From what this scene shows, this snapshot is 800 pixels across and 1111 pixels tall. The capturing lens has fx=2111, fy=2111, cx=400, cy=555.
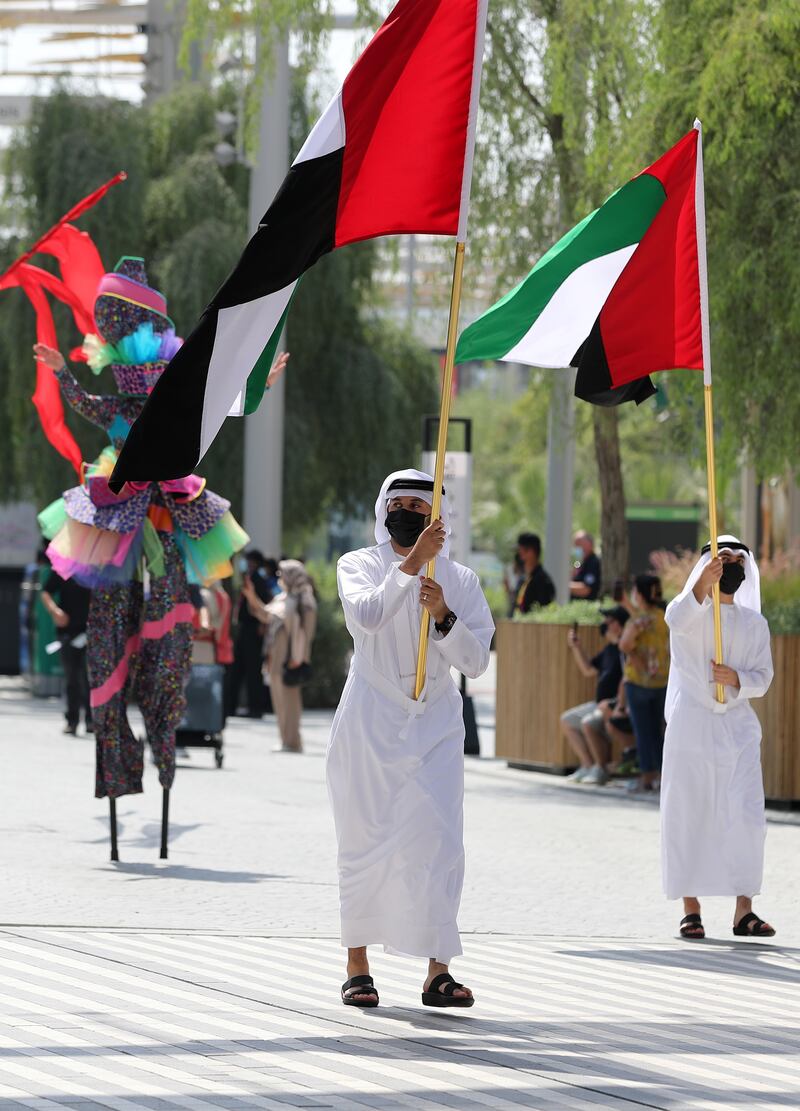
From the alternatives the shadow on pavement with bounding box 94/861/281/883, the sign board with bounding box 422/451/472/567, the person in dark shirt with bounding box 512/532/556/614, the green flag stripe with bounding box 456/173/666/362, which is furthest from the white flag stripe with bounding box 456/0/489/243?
the sign board with bounding box 422/451/472/567

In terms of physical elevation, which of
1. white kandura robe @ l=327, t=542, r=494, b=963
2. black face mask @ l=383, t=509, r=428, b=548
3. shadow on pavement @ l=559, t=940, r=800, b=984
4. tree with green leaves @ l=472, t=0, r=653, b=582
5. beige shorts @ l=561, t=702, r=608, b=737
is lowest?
shadow on pavement @ l=559, t=940, r=800, b=984

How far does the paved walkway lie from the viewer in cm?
615

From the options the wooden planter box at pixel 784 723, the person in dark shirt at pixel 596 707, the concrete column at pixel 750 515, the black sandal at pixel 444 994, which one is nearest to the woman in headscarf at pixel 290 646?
the person in dark shirt at pixel 596 707

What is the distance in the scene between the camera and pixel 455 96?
8.67 meters

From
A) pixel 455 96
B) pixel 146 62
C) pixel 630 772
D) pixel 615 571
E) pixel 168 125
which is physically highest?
pixel 146 62

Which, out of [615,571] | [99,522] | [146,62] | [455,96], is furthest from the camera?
[146,62]

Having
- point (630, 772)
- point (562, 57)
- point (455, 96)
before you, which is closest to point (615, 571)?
point (630, 772)

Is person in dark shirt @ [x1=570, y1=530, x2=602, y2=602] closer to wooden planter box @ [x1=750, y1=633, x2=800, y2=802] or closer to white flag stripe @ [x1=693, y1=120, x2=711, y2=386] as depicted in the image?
wooden planter box @ [x1=750, y1=633, x2=800, y2=802]

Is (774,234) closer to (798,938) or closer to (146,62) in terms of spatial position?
(798,938)

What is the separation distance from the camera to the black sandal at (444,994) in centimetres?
742

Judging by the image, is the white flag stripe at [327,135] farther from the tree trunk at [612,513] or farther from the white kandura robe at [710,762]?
the tree trunk at [612,513]

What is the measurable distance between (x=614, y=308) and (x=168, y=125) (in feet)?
66.3

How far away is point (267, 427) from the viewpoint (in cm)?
2639

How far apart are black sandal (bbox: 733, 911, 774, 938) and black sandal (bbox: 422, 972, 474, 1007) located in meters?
2.56
